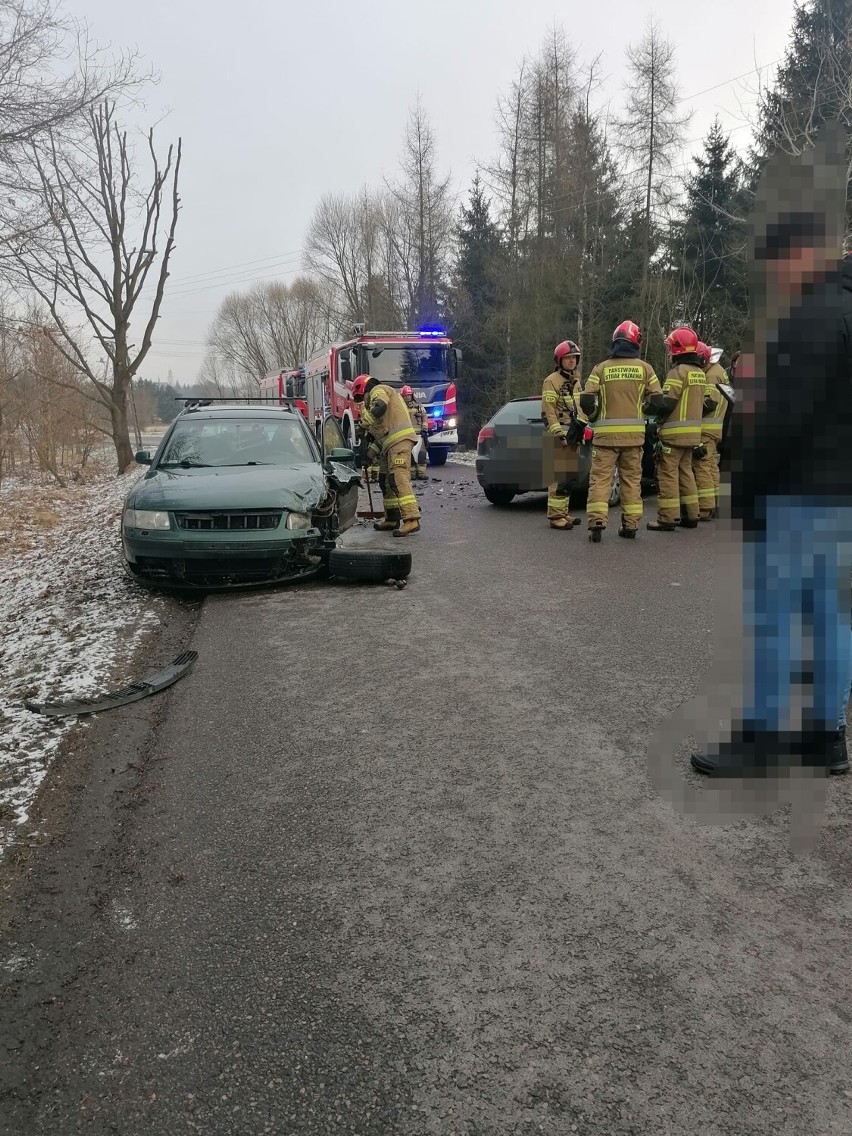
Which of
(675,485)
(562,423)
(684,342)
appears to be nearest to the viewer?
(684,342)

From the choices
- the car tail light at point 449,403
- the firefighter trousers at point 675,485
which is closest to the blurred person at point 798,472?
the firefighter trousers at point 675,485

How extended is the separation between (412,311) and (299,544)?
36.1 m

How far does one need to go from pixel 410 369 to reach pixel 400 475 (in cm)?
1021

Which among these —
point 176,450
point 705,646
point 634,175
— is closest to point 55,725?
point 705,646

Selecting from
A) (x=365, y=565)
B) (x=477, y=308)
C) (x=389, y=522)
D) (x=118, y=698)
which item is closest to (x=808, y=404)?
(x=118, y=698)

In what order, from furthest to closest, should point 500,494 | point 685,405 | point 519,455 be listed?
1. point 500,494
2. point 519,455
3. point 685,405

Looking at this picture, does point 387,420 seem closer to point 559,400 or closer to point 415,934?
point 559,400

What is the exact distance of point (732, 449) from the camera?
109 inches

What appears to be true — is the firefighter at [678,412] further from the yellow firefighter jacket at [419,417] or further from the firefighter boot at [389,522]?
the yellow firefighter jacket at [419,417]

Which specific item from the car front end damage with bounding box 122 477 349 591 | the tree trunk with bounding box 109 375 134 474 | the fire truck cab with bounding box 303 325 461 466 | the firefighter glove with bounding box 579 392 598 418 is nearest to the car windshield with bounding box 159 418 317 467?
the car front end damage with bounding box 122 477 349 591

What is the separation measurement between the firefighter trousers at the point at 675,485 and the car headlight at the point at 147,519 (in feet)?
17.9

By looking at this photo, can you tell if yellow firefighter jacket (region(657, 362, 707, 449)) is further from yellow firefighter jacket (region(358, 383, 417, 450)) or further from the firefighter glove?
yellow firefighter jacket (region(358, 383, 417, 450))

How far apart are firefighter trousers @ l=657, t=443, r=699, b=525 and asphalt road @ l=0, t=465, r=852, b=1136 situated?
17.3 feet

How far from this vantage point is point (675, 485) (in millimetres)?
9203
